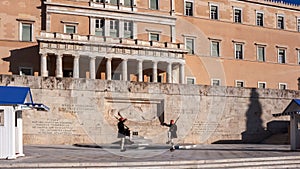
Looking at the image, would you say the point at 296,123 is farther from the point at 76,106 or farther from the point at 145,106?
the point at 76,106

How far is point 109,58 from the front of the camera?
128 feet

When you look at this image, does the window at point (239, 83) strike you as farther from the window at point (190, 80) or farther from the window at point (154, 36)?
the window at point (154, 36)

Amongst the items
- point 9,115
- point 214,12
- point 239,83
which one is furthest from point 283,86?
point 9,115

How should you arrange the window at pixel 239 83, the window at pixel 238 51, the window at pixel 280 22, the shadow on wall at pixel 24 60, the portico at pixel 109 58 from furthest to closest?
the window at pixel 280 22, the window at pixel 238 51, the window at pixel 239 83, the shadow on wall at pixel 24 60, the portico at pixel 109 58

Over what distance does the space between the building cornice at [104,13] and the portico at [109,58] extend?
3.43 metres

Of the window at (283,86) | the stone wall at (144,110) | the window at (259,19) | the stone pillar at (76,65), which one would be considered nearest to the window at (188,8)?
the window at (259,19)

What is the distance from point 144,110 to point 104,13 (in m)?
16.9

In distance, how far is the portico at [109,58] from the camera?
37406 mm

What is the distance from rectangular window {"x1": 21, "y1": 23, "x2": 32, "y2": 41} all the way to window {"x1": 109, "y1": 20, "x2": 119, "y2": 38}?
6.63 meters

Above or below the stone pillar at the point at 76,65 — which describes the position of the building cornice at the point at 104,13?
above

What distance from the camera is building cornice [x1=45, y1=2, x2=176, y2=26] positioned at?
4023cm

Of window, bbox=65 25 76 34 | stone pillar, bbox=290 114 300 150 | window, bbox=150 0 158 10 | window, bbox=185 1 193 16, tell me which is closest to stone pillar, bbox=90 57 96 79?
window, bbox=65 25 76 34

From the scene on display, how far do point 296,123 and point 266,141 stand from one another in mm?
9344

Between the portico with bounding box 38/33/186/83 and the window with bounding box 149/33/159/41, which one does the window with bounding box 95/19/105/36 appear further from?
the window with bounding box 149/33/159/41
